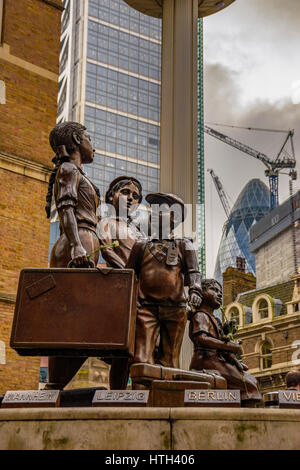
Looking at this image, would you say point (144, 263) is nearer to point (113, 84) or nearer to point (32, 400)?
point (32, 400)

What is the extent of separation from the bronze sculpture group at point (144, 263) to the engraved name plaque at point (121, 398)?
1.07m

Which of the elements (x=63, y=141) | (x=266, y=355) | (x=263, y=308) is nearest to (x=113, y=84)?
(x=263, y=308)

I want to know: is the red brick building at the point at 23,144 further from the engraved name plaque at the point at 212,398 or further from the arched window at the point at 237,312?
the arched window at the point at 237,312

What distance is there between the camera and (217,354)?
Result: 18.5 feet

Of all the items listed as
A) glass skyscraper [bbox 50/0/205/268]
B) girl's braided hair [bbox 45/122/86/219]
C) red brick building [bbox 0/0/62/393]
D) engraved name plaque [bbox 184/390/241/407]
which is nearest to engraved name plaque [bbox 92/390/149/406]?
engraved name plaque [bbox 184/390/241/407]

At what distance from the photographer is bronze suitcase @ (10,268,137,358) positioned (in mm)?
4164

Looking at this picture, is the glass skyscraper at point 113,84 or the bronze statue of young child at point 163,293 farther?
the glass skyscraper at point 113,84

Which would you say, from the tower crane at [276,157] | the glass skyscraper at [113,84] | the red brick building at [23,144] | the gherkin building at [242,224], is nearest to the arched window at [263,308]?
the tower crane at [276,157]

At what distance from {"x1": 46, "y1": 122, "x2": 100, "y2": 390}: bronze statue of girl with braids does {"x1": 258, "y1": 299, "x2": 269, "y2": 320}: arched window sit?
82.3ft

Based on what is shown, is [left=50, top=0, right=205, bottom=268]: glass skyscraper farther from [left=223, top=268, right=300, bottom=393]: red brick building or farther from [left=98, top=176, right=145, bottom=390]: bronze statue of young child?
[left=98, top=176, right=145, bottom=390]: bronze statue of young child

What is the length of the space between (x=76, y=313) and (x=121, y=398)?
2.49ft

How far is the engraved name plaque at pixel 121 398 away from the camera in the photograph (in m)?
3.61
